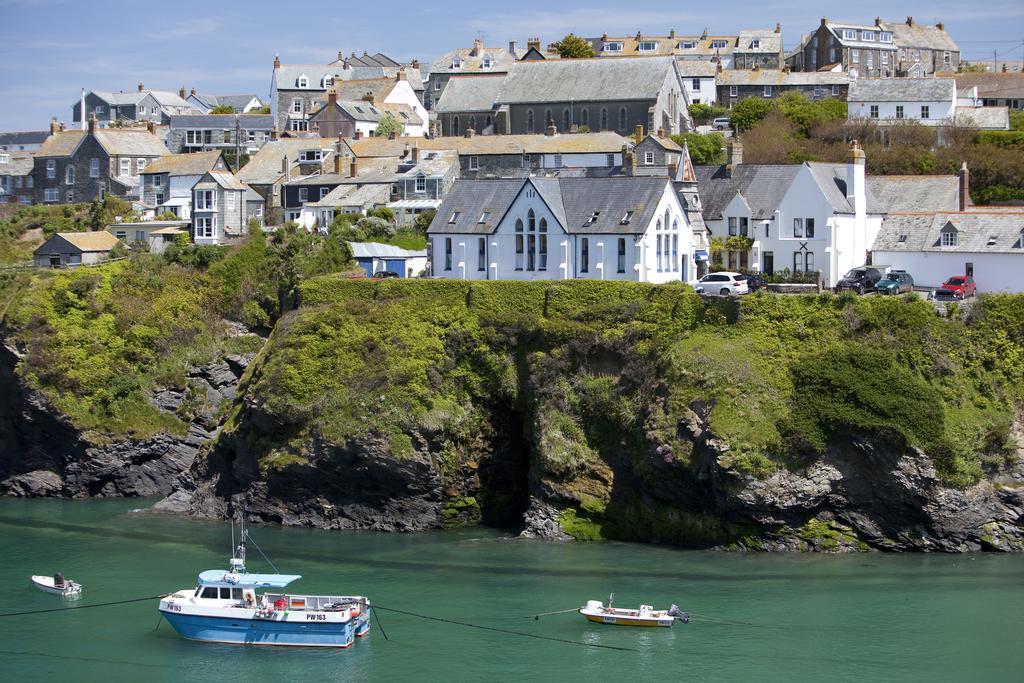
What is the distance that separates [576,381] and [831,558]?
11.9 meters

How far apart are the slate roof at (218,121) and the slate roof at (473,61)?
50.8 ft

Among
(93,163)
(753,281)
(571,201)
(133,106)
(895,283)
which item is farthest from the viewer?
(133,106)

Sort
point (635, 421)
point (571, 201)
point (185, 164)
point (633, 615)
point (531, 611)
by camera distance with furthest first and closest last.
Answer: point (185, 164) → point (571, 201) → point (635, 421) → point (531, 611) → point (633, 615)

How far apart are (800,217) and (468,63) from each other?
5759cm

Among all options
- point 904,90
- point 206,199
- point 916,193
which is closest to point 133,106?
point 206,199

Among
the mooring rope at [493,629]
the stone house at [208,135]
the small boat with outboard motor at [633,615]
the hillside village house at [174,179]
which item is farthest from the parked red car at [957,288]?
the stone house at [208,135]

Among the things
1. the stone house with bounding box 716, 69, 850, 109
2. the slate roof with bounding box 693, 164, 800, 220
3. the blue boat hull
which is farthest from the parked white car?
the stone house with bounding box 716, 69, 850, 109

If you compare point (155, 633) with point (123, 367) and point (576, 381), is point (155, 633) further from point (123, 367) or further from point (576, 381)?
point (123, 367)

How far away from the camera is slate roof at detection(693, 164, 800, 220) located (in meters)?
69.8

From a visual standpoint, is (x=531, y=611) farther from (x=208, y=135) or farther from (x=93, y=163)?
(x=208, y=135)

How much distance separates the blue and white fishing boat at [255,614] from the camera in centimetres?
4172

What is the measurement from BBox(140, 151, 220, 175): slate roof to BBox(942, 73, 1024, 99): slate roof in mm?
53453

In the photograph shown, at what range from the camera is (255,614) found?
42.1 m

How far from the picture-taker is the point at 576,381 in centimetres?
5447
